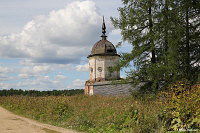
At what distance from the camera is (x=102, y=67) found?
36750 millimetres

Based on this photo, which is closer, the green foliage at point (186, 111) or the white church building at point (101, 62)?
the green foliage at point (186, 111)

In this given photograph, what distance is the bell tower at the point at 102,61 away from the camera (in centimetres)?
3659

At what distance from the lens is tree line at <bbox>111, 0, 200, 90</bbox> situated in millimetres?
17977

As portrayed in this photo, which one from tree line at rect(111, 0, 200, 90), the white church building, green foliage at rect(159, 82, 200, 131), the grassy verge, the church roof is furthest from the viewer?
the church roof

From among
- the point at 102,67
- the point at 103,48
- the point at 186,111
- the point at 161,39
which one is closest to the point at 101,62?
the point at 102,67

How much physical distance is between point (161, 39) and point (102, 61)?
18.5 m

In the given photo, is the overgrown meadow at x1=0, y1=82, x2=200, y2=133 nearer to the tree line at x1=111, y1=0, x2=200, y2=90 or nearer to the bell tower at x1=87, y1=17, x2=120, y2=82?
the tree line at x1=111, y1=0, x2=200, y2=90

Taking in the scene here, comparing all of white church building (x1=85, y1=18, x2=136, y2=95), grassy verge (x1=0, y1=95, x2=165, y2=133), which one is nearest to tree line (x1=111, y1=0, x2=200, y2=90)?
grassy verge (x1=0, y1=95, x2=165, y2=133)

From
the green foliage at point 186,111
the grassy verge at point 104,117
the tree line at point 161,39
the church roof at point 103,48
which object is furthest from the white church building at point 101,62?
the green foliage at point 186,111

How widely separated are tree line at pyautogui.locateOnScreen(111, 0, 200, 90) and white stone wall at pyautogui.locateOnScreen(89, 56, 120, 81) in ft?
55.1

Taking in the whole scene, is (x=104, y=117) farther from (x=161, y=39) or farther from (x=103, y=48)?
(x=103, y=48)

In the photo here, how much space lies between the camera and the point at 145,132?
9828mm

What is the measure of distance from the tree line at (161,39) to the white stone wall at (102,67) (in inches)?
661

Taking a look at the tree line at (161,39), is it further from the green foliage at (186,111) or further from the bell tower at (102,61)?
the bell tower at (102,61)
